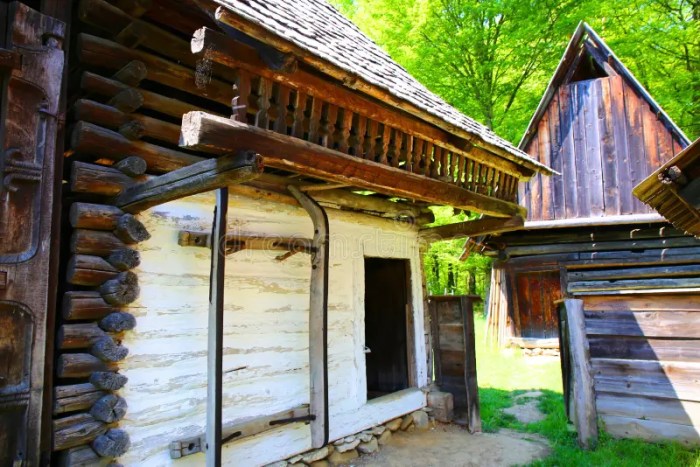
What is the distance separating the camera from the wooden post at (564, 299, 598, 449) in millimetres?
5793

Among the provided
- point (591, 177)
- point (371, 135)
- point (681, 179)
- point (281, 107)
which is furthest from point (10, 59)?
point (591, 177)

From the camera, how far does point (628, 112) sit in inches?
411

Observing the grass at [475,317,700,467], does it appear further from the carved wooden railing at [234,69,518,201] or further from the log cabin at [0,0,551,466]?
the carved wooden railing at [234,69,518,201]

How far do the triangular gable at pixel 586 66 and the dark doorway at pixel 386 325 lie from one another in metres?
5.44

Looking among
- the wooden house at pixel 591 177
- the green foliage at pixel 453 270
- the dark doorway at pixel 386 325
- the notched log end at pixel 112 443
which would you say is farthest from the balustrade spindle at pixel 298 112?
the green foliage at pixel 453 270

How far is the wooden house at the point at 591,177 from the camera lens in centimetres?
994

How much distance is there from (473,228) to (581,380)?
2.38 metres

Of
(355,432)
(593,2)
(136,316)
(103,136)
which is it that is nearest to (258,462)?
(355,432)

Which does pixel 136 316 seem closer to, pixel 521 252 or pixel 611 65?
pixel 521 252

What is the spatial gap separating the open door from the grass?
495 centimetres

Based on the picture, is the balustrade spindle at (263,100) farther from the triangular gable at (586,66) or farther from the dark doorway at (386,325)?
the triangular gable at (586,66)

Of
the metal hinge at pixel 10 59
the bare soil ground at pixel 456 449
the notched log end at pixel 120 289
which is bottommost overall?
the bare soil ground at pixel 456 449

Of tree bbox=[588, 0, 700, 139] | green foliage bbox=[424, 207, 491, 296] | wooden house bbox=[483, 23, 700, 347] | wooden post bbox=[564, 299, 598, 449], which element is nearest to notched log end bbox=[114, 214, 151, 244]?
wooden post bbox=[564, 299, 598, 449]

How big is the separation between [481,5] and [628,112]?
6.20m
